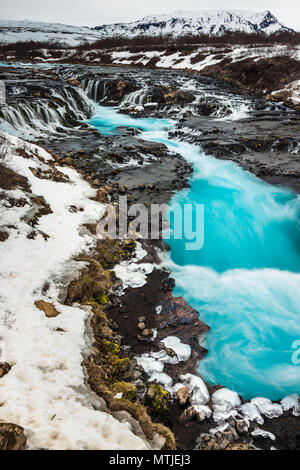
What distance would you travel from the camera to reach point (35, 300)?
17.5 feet

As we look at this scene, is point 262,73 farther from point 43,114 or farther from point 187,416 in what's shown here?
point 187,416

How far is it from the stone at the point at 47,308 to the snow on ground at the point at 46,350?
89mm

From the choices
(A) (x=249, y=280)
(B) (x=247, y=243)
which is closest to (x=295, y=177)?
(B) (x=247, y=243)

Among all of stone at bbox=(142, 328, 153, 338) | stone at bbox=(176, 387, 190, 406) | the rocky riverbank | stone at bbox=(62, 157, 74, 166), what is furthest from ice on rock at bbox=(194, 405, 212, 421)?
stone at bbox=(62, 157, 74, 166)

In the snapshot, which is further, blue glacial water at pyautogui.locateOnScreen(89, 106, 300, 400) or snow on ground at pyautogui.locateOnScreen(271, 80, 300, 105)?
snow on ground at pyautogui.locateOnScreen(271, 80, 300, 105)

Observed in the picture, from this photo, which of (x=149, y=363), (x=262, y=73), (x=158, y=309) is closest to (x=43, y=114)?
(x=158, y=309)

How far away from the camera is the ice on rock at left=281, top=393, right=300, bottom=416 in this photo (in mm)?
Result: 4647

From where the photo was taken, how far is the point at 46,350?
14.4 feet

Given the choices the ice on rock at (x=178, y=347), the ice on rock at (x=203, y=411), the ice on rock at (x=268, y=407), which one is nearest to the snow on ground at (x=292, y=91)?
the ice on rock at (x=178, y=347)

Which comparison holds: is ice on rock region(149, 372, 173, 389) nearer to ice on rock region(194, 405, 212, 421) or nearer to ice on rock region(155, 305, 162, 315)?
ice on rock region(194, 405, 212, 421)

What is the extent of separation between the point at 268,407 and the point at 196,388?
4.09 feet

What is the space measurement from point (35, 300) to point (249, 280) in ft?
18.8

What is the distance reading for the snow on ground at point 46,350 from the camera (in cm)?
327

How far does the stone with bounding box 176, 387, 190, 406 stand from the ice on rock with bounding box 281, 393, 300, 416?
169 centimetres
